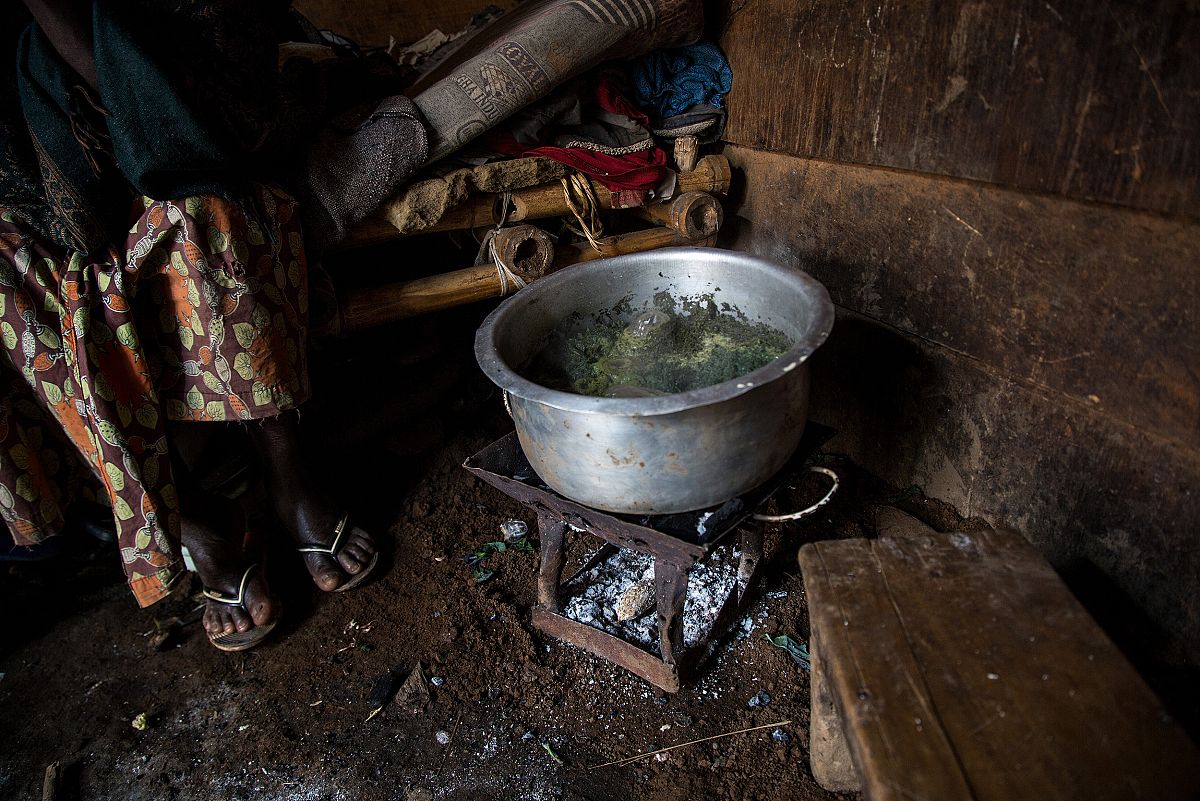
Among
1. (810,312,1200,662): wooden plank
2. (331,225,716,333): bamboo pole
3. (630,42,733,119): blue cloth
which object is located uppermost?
(630,42,733,119): blue cloth

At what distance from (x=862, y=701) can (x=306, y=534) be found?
6.08 feet

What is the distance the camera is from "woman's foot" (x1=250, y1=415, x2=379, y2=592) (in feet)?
7.48

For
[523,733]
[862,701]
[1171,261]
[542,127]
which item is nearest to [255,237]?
[542,127]

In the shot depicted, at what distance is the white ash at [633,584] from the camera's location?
200 cm

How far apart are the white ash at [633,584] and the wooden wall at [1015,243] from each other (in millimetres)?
692

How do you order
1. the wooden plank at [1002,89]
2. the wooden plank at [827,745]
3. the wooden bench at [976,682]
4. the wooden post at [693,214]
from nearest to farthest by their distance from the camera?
the wooden bench at [976,682] → the wooden plank at [1002,89] → the wooden plank at [827,745] → the wooden post at [693,214]

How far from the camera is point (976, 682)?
3.66ft

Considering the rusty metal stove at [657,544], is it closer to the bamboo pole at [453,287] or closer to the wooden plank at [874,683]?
the wooden plank at [874,683]

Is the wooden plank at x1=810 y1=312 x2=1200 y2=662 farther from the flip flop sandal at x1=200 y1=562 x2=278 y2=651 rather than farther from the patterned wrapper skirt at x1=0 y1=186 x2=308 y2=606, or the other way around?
the flip flop sandal at x1=200 y1=562 x2=278 y2=651

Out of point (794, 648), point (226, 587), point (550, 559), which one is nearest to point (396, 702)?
point (550, 559)

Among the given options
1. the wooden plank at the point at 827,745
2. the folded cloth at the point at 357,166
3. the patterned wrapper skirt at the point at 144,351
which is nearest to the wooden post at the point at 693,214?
the folded cloth at the point at 357,166

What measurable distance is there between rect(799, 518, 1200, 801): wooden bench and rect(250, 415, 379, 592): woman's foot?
1.56 m

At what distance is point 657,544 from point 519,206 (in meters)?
1.26

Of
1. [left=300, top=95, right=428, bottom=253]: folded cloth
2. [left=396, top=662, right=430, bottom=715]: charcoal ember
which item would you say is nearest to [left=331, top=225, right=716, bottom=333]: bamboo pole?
[left=300, top=95, right=428, bottom=253]: folded cloth
